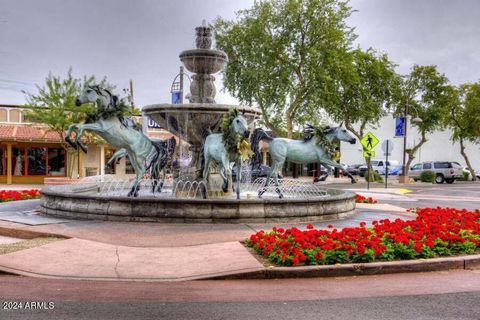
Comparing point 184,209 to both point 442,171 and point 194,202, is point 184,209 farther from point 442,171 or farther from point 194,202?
point 442,171

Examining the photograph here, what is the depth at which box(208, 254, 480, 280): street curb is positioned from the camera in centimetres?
712

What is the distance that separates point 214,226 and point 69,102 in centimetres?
2489

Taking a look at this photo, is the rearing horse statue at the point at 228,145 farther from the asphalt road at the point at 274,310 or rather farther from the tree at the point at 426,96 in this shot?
the tree at the point at 426,96

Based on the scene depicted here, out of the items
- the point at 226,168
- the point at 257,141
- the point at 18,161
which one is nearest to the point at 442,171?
the point at 257,141

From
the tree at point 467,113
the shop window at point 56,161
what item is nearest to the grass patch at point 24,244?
the shop window at point 56,161

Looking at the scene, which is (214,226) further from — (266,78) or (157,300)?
(266,78)

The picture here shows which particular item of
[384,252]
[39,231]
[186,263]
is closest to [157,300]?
[186,263]

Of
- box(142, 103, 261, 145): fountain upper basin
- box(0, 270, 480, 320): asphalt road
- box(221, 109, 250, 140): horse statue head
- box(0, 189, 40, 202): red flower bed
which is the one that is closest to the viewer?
box(0, 270, 480, 320): asphalt road

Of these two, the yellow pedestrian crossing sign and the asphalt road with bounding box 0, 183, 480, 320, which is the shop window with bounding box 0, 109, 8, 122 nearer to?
the yellow pedestrian crossing sign

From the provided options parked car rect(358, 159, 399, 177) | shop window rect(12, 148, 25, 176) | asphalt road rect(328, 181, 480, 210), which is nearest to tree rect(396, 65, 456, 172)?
parked car rect(358, 159, 399, 177)

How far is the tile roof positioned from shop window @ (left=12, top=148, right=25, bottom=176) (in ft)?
5.48

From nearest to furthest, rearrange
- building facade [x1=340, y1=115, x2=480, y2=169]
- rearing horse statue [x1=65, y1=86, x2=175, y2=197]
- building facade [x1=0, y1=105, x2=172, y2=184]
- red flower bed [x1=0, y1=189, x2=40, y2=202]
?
rearing horse statue [x1=65, y1=86, x2=175, y2=197], red flower bed [x1=0, y1=189, x2=40, y2=202], building facade [x1=0, y1=105, x2=172, y2=184], building facade [x1=340, y1=115, x2=480, y2=169]

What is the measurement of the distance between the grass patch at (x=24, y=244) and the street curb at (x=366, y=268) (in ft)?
11.9

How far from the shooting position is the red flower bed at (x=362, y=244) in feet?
25.1
